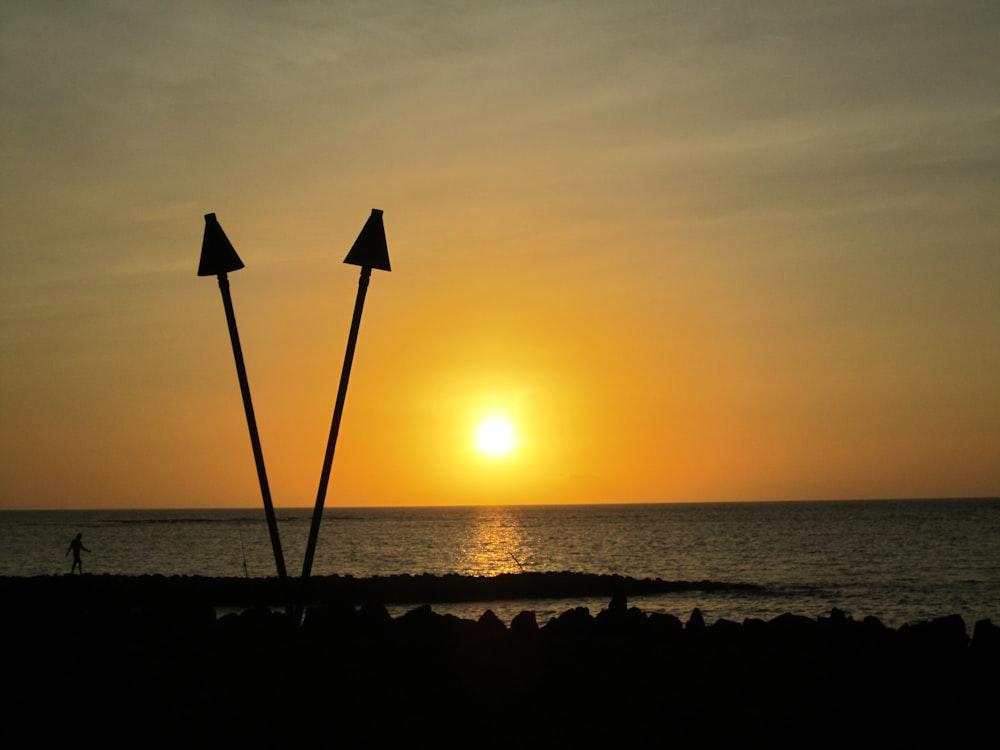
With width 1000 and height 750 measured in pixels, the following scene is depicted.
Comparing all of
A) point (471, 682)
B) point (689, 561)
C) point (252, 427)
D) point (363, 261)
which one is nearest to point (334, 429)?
point (252, 427)

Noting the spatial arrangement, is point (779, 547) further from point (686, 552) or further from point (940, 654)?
point (940, 654)

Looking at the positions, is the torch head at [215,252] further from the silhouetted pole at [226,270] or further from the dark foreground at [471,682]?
the dark foreground at [471,682]

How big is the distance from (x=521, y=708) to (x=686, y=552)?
74150 mm

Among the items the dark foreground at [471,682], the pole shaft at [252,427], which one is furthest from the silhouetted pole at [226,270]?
the dark foreground at [471,682]

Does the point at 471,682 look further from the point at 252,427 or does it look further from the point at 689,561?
the point at 689,561

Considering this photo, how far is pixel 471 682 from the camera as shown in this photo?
13.5m

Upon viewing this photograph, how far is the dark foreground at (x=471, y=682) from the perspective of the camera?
12148 millimetres

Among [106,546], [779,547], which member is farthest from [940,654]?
[106,546]

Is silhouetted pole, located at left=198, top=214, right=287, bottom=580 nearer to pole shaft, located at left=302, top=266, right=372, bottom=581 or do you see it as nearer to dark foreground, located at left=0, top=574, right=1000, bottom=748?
pole shaft, located at left=302, top=266, right=372, bottom=581

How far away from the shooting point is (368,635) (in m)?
15.4

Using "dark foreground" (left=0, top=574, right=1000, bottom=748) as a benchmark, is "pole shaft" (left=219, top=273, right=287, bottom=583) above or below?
above

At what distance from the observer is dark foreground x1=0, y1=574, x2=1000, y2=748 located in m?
12.1

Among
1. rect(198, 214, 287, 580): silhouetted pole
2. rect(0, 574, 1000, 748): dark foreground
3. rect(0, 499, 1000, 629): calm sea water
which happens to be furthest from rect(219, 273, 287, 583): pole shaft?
rect(0, 499, 1000, 629): calm sea water

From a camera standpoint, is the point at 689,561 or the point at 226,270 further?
the point at 689,561
